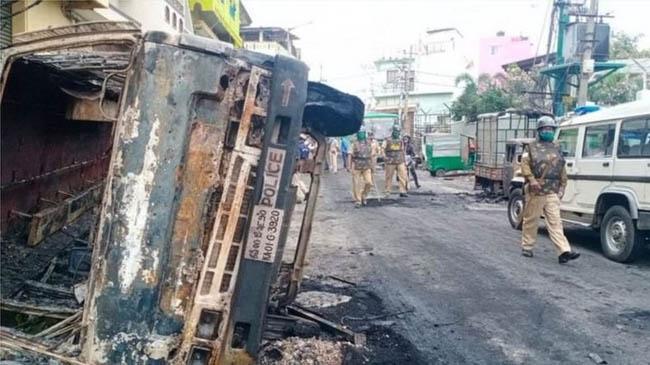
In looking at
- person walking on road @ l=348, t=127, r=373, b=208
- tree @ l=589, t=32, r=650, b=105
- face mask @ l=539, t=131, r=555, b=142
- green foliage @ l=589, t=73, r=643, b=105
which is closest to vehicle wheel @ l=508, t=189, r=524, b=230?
face mask @ l=539, t=131, r=555, b=142

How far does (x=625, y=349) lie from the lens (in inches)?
169

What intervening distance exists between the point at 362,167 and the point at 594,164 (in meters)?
6.55

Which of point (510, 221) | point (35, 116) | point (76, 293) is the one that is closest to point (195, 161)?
point (76, 293)

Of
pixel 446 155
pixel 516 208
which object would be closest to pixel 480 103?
pixel 446 155

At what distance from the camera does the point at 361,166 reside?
46.3ft

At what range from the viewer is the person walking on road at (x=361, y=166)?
1412 cm

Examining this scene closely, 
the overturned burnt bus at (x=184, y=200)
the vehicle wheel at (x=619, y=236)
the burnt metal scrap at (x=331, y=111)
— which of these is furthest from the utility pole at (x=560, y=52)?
the overturned burnt bus at (x=184, y=200)

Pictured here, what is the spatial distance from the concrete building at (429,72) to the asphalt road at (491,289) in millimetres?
43412

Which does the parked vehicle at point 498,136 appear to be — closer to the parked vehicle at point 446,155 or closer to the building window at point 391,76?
the parked vehicle at point 446,155

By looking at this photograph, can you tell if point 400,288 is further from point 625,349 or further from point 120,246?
point 120,246

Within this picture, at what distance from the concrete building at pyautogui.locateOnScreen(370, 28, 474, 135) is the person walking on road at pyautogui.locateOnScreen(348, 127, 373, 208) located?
126ft

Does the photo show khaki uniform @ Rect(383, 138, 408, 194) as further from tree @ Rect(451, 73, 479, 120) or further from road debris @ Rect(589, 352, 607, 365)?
tree @ Rect(451, 73, 479, 120)

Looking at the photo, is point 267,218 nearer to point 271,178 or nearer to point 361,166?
point 271,178

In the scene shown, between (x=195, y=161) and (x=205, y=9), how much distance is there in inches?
923
